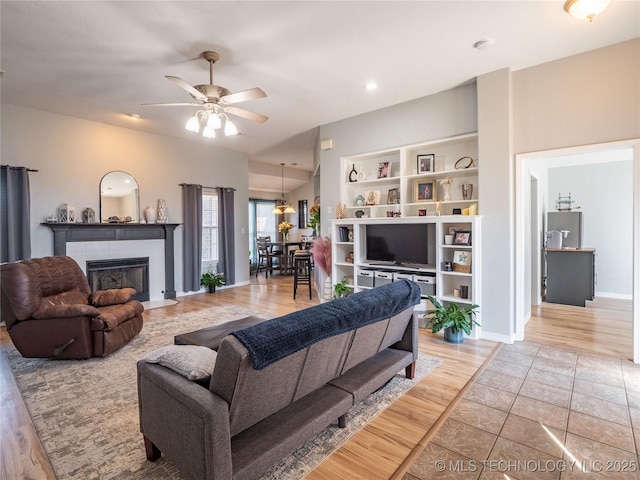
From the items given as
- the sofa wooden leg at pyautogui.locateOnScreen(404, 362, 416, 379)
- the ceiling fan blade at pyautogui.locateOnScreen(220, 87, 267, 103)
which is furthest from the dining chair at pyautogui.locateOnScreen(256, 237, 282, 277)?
the sofa wooden leg at pyautogui.locateOnScreen(404, 362, 416, 379)

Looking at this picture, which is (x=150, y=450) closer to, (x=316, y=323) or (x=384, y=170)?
(x=316, y=323)

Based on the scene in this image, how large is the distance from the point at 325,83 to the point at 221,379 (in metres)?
3.61

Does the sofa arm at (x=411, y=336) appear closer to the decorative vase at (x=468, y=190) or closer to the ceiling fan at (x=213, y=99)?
the decorative vase at (x=468, y=190)

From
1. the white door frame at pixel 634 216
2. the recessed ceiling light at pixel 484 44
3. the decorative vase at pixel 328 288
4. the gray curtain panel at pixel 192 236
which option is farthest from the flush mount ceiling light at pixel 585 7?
the gray curtain panel at pixel 192 236

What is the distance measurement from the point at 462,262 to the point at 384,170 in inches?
70.0

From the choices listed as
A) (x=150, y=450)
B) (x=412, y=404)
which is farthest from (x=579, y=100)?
(x=150, y=450)

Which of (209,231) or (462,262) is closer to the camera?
(462,262)

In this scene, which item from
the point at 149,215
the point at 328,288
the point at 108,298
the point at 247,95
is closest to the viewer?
the point at 247,95

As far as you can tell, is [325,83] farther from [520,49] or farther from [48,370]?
[48,370]

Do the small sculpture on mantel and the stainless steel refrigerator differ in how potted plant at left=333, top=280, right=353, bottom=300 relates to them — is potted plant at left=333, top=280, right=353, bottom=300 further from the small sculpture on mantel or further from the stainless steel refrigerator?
the stainless steel refrigerator

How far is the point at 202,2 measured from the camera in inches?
97.8

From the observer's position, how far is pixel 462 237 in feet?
12.8

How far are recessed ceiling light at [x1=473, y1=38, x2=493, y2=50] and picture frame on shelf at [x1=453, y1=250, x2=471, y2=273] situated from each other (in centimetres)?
220

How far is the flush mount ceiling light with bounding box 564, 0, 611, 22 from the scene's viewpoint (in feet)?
7.73
